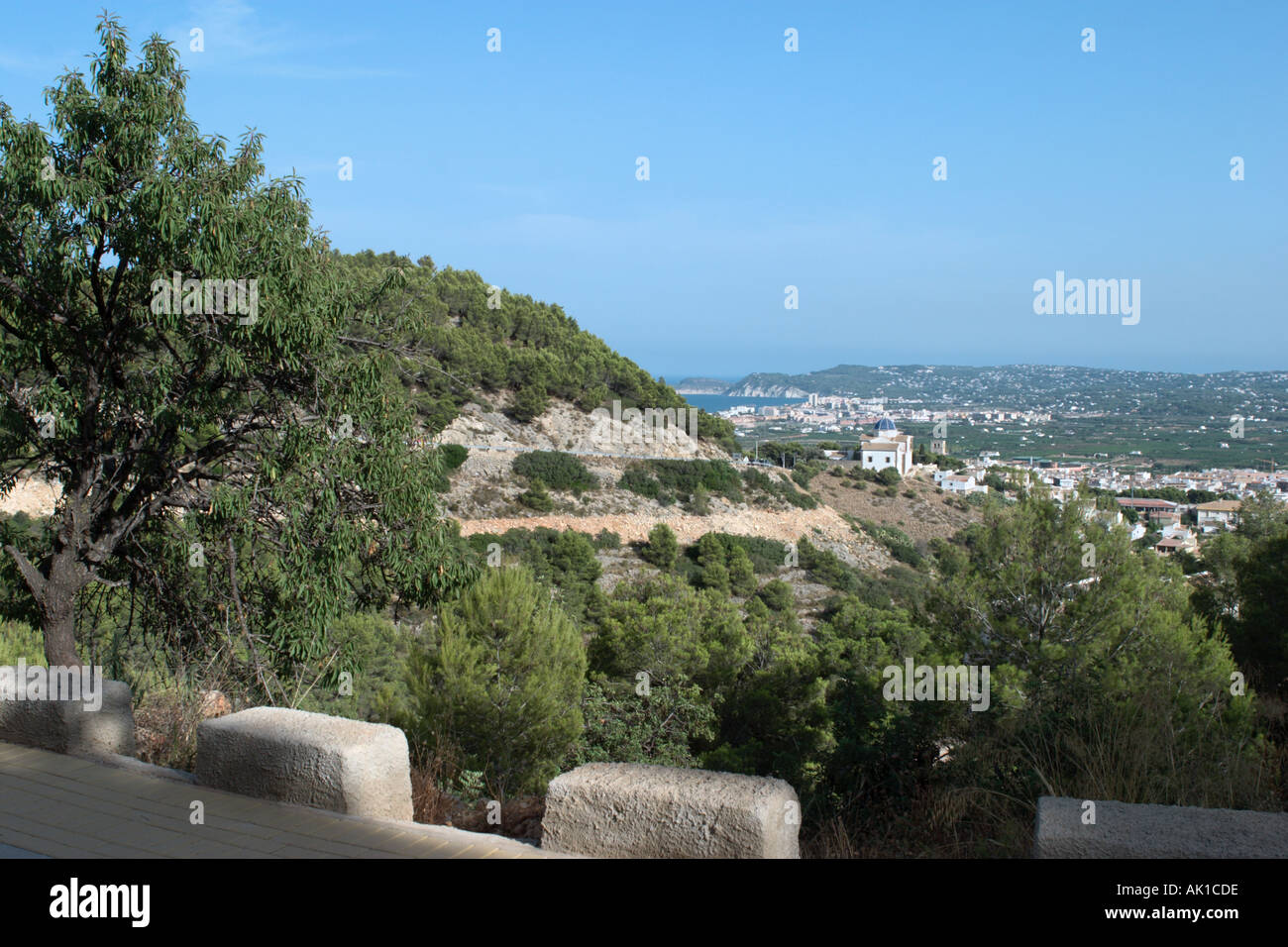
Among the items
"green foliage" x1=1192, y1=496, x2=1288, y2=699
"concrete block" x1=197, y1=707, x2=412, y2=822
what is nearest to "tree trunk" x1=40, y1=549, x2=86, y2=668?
"concrete block" x1=197, y1=707, x2=412, y2=822

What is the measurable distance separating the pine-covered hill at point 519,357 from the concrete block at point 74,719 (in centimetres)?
3087

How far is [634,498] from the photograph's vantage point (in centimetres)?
3919

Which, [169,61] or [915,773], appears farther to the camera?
[169,61]

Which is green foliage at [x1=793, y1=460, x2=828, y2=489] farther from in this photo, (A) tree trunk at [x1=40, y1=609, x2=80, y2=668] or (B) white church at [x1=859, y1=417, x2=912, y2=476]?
(A) tree trunk at [x1=40, y1=609, x2=80, y2=668]

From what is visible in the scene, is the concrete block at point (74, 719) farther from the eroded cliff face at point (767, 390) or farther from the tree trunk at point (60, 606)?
the eroded cliff face at point (767, 390)

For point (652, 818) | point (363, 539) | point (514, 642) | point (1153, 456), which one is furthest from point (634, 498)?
point (1153, 456)

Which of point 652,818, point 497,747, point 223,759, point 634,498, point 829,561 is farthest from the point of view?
point 634,498

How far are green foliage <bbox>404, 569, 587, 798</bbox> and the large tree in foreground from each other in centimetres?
320

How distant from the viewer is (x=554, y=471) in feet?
124

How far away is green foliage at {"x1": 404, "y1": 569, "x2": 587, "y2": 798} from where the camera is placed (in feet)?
32.6

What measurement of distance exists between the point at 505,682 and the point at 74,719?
677 cm

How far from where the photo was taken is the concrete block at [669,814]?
312 cm

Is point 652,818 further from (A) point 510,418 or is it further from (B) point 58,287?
(A) point 510,418

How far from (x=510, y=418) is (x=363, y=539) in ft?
118
